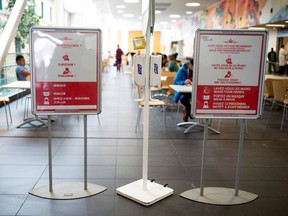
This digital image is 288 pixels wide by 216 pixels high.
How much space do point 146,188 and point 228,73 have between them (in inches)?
51.8

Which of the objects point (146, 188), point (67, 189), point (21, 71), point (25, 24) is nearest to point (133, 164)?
point (146, 188)

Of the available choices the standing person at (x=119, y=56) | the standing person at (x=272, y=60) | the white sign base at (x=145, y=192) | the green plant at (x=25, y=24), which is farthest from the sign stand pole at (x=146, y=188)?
the standing person at (x=119, y=56)

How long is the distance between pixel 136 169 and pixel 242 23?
8.21 meters

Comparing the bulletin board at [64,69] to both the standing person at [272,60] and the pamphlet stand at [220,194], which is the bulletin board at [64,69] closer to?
the pamphlet stand at [220,194]

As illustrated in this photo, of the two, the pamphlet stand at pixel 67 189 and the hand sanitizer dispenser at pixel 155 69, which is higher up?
the hand sanitizer dispenser at pixel 155 69

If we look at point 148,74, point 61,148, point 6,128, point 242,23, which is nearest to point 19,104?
point 6,128

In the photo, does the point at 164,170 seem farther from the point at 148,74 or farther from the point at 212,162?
the point at 148,74

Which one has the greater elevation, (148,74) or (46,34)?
(46,34)

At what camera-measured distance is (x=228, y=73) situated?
3.12 meters

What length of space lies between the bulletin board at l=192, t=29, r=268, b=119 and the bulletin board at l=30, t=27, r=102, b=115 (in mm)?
927

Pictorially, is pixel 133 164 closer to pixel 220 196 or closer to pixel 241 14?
pixel 220 196

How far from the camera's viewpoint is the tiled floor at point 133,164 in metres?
2.99

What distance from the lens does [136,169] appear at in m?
3.91

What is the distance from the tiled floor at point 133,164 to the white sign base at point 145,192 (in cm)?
6
